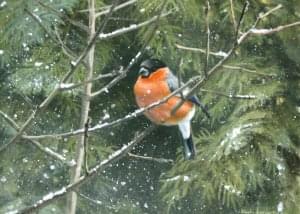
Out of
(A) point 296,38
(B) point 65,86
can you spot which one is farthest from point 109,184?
(B) point 65,86

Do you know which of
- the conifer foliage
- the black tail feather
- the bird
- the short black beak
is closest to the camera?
the bird

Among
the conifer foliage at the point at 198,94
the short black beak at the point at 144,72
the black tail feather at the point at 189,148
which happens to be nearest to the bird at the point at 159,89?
the short black beak at the point at 144,72

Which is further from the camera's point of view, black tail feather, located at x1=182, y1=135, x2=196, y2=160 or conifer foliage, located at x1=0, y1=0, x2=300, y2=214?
conifer foliage, located at x1=0, y1=0, x2=300, y2=214

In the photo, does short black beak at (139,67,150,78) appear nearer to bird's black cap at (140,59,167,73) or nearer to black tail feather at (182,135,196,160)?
bird's black cap at (140,59,167,73)

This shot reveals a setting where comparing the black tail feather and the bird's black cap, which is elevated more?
the bird's black cap

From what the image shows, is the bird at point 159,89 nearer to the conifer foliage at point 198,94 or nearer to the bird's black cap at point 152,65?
the bird's black cap at point 152,65

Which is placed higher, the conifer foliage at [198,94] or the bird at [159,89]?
the bird at [159,89]

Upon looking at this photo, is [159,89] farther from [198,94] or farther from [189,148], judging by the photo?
[198,94]

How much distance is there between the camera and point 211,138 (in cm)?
491

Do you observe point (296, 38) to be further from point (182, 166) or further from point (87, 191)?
point (87, 191)

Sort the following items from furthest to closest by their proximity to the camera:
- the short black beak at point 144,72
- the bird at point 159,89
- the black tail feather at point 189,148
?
the black tail feather at point 189,148 < the short black beak at point 144,72 < the bird at point 159,89

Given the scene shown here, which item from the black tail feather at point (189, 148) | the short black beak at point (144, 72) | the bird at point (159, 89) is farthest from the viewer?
the black tail feather at point (189, 148)

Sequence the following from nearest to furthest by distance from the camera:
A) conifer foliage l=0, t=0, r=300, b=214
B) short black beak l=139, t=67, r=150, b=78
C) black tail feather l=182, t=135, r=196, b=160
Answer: short black beak l=139, t=67, r=150, b=78 → black tail feather l=182, t=135, r=196, b=160 → conifer foliage l=0, t=0, r=300, b=214

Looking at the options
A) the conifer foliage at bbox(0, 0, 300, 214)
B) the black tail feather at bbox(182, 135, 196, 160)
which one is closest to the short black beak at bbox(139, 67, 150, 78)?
the black tail feather at bbox(182, 135, 196, 160)
